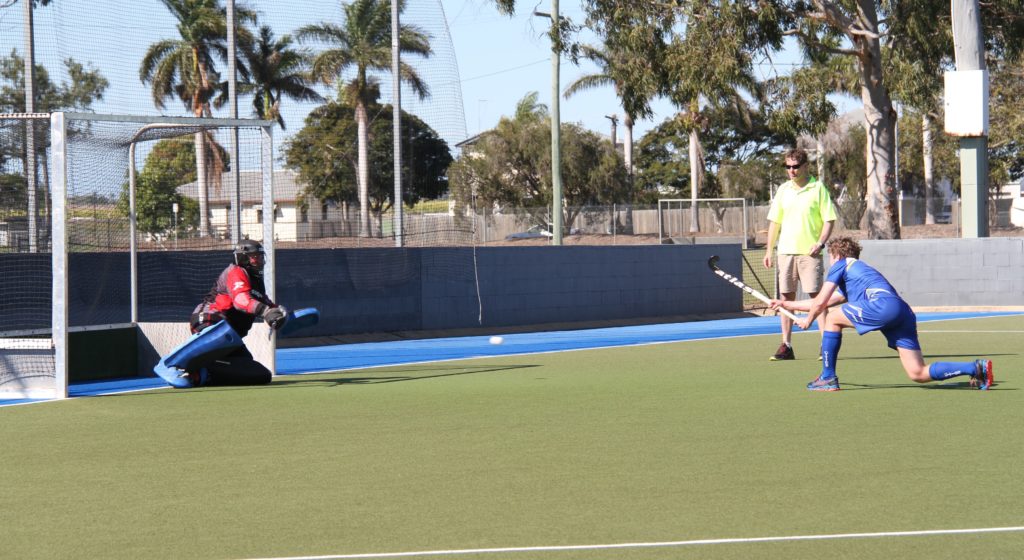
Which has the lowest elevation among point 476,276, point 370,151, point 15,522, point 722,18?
point 15,522

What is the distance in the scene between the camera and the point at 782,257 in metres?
13.2

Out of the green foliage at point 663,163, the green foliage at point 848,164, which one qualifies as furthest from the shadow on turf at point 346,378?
the green foliage at point 663,163

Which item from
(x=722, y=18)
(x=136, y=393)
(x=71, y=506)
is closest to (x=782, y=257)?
(x=136, y=393)

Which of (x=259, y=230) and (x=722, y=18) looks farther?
(x=722, y=18)

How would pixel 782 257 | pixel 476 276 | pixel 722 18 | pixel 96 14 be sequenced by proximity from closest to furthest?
pixel 782 257 < pixel 96 14 < pixel 476 276 < pixel 722 18

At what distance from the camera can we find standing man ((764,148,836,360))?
12953mm

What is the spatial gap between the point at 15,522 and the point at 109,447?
90.5 inches

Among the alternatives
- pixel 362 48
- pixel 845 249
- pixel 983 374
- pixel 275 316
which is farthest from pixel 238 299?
pixel 362 48

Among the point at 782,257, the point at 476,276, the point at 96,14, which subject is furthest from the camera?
the point at 476,276

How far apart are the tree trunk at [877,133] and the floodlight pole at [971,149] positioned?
6.58 m

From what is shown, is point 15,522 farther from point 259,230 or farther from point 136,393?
point 259,230

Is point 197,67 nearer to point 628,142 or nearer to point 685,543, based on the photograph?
point 685,543

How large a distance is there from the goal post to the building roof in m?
0.02

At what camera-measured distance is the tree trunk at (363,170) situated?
1803 centimetres
